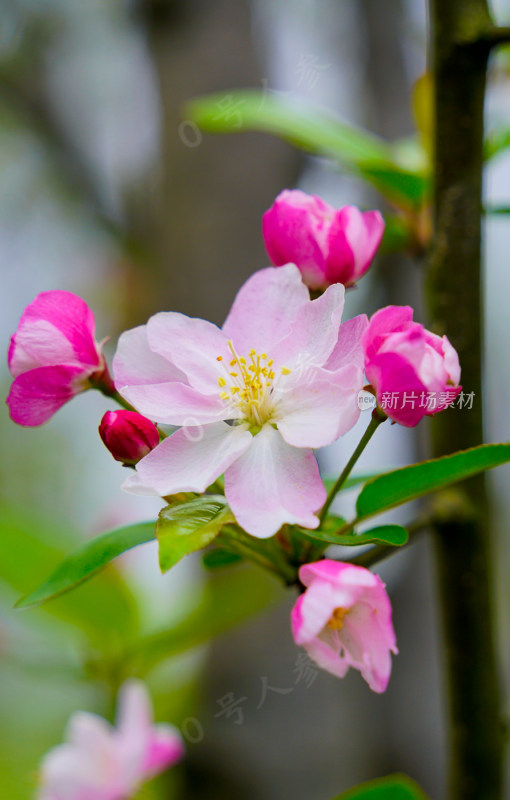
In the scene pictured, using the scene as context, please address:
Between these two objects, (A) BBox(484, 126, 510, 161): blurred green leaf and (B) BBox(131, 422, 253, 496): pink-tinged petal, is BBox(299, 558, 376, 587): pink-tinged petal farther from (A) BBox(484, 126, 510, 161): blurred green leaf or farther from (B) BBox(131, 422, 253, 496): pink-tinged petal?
(A) BBox(484, 126, 510, 161): blurred green leaf

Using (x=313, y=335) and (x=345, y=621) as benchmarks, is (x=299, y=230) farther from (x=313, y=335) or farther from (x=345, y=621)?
(x=345, y=621)

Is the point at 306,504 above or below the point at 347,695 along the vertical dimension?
above

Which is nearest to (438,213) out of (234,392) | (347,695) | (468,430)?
(468,430)

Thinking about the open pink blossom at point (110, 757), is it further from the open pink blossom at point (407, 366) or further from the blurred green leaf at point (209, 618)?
the open pink blossom at point (407, 366)

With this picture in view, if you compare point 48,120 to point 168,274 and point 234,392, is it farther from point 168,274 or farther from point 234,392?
point 234,392

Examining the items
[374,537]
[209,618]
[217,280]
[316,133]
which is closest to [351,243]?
[374,537]
